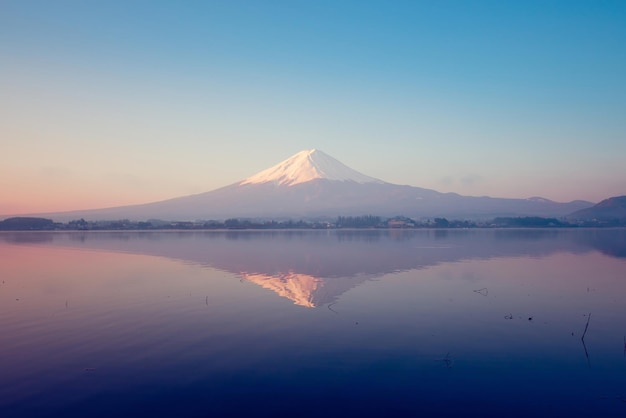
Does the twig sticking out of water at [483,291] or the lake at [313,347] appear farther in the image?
the twig sticking out of water at [483,291]

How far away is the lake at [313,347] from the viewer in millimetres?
7758

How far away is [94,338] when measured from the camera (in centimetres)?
1138

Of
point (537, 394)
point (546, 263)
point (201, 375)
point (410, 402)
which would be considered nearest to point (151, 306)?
point (201, 375)

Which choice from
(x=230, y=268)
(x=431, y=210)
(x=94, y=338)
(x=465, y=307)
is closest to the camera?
(x=94, y=338)

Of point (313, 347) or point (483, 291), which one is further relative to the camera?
point (483, 291)

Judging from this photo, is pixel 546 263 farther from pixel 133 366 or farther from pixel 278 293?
pixel 133 366

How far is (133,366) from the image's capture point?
30.5ft

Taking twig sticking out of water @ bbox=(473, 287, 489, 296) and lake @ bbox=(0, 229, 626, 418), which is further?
twig sticking out of water @ bbox=(473, 287, 489, 296)

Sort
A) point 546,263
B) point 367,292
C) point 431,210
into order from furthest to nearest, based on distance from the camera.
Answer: point 431,210
point 546,263
point 367,292

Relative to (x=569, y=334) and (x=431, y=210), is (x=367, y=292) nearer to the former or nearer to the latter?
(x=569, y=334)

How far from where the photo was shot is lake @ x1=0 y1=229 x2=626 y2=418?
305 inches

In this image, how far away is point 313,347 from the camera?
10656 millimetres

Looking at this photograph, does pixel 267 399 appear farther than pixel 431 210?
No

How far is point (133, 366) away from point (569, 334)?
1096 centimetres
